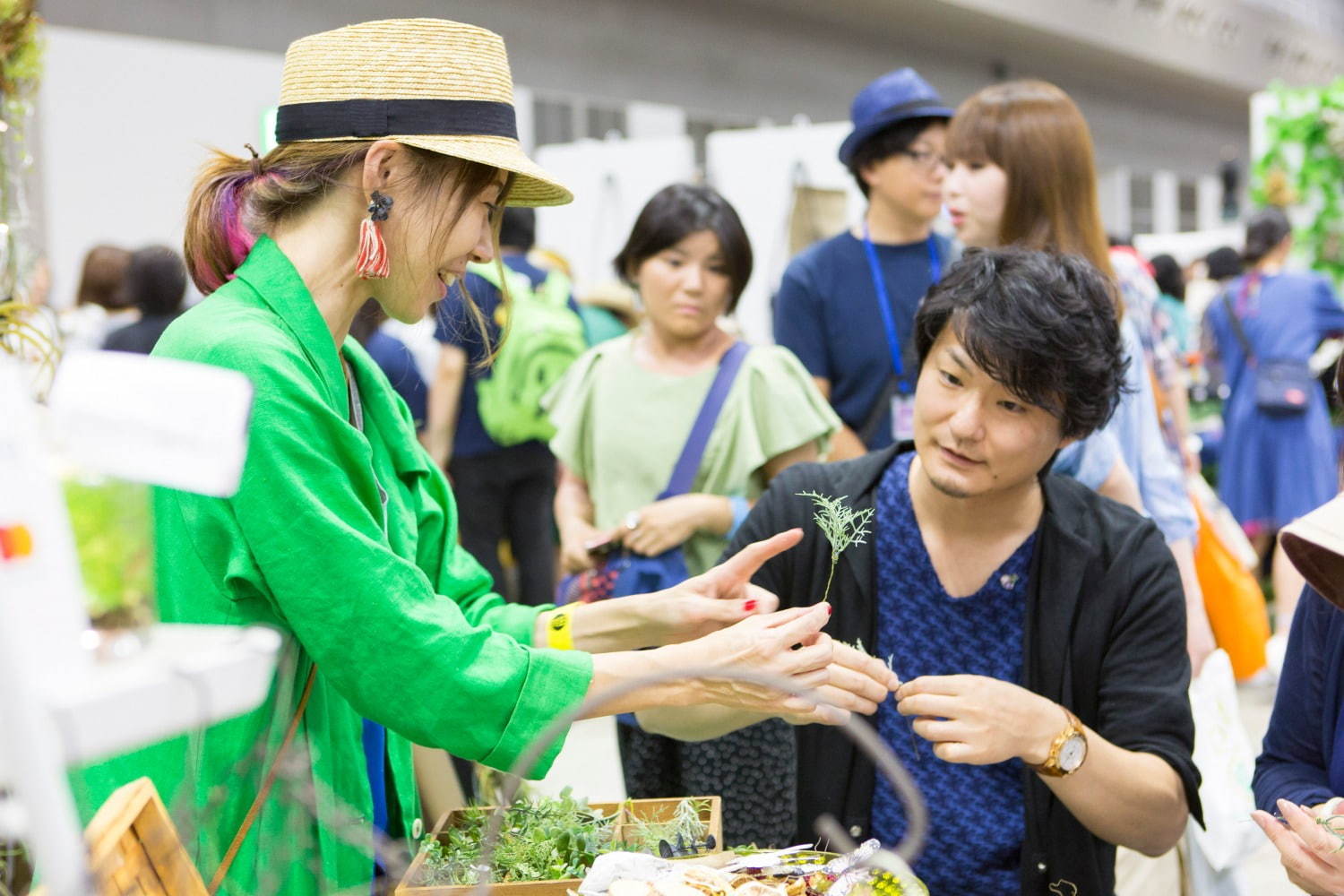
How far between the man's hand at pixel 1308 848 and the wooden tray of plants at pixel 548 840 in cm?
59

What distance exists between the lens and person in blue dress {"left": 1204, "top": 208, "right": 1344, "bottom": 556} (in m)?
5.51

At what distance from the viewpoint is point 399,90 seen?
1355 mm

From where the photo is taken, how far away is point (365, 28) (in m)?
1.37

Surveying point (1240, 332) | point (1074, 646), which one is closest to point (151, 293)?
point (1074, 646)

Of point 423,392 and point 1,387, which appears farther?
point 423,392

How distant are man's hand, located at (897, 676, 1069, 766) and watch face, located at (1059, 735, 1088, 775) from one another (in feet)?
0.13

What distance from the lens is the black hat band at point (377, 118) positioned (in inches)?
53.3

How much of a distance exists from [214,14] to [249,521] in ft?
18.9

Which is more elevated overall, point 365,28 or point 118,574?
point 365,28

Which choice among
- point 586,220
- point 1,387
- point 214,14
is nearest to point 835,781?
point 1,387

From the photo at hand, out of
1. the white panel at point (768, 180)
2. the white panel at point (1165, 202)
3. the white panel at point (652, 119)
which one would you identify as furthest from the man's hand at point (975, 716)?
the white panel at point (1165, 202)

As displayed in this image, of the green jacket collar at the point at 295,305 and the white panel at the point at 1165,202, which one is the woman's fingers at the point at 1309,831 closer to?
the green jacket collar at the point at 295,305

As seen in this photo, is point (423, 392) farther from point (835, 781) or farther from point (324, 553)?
point (324, 553)

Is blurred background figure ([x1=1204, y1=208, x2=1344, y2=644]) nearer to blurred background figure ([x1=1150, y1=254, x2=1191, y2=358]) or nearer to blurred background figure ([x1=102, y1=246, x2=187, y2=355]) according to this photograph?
blurred background figure ([x1=1150, y1=254, x2=1191, y2=358])
